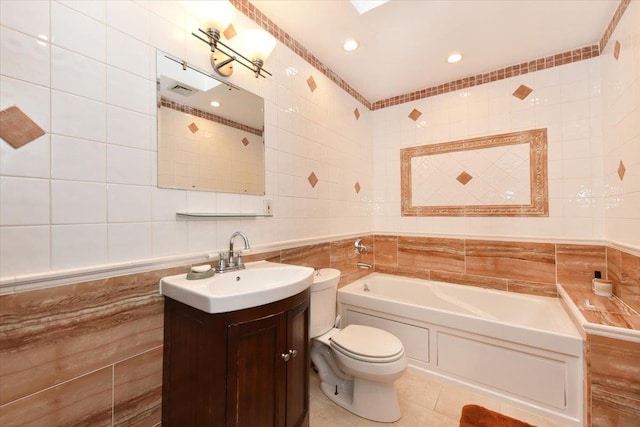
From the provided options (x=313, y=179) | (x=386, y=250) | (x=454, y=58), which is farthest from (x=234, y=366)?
(x=454, y=58)

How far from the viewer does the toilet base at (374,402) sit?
152cm

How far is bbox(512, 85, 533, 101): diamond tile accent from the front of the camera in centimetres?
223

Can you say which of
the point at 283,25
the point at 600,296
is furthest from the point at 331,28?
the point at 600,296

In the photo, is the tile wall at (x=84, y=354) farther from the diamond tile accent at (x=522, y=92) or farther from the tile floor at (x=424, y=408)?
the diamond tile accent at (x=522, y=92)

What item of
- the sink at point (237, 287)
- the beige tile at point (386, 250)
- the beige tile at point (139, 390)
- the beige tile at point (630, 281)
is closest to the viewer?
the sink at point (237, 287)

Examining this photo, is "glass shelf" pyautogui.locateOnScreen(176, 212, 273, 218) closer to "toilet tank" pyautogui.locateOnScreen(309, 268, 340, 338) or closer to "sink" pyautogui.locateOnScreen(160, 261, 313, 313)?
"sink" pyautogui.locateOnScreen(160, 261, 313, 313)

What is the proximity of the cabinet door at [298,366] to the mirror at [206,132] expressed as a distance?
0.80m

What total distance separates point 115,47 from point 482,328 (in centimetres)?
255

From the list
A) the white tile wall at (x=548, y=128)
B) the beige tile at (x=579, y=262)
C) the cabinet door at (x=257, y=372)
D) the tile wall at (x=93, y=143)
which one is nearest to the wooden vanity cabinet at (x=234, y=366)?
the cabinet door at (x=257, y=372)

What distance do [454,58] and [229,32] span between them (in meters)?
1.85

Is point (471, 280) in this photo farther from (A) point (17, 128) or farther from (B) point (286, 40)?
(A) point (17, 128)

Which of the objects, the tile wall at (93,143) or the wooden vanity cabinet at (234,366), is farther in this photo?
the wooden vanity cabinet at (234,366)

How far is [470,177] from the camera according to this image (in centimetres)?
247

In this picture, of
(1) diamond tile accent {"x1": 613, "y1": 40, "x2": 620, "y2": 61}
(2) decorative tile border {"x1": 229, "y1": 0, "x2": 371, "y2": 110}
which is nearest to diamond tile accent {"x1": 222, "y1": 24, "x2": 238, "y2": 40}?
(2) decorative tile border {"x1": 229, "y1": 0, "x2": 371, "y2": 110}
